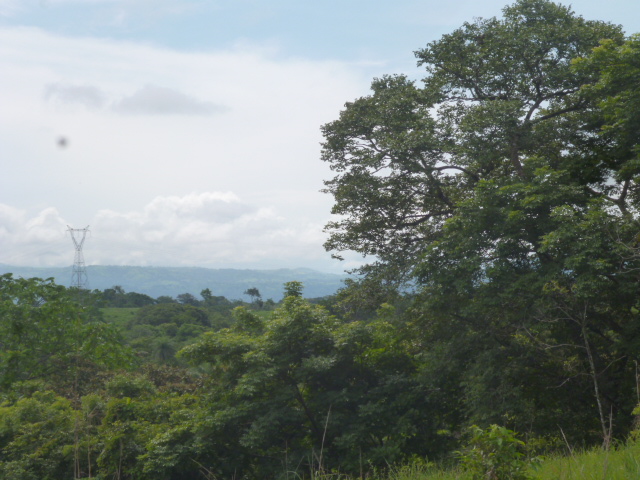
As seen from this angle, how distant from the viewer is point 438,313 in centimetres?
1208

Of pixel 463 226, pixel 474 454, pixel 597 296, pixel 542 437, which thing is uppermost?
pixel 463 226

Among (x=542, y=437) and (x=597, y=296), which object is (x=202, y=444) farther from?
(x=597, y=296)

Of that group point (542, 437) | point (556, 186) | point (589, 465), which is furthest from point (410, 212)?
point (589, 465)

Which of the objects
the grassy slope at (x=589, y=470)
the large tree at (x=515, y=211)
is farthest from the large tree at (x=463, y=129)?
the grassy slope at (x=589, y=470)

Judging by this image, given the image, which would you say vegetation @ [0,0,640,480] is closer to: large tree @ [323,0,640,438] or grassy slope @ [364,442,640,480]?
large tree @ [323,0,640,438]

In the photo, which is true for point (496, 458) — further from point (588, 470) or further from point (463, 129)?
point (463, 129)

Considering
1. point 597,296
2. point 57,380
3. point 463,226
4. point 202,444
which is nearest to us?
point 597,296

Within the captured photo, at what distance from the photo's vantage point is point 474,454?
11.8 ft

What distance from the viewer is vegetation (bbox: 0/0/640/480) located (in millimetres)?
10320

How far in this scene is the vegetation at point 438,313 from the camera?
33.9ft

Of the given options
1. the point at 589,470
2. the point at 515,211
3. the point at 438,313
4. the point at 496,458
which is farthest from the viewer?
the point at 438,313

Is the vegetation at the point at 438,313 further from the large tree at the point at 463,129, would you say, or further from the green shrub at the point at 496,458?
the green shrub at the point at 496,458

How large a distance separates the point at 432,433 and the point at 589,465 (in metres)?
9.49

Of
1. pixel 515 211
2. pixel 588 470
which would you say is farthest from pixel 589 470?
pixel 515 211
